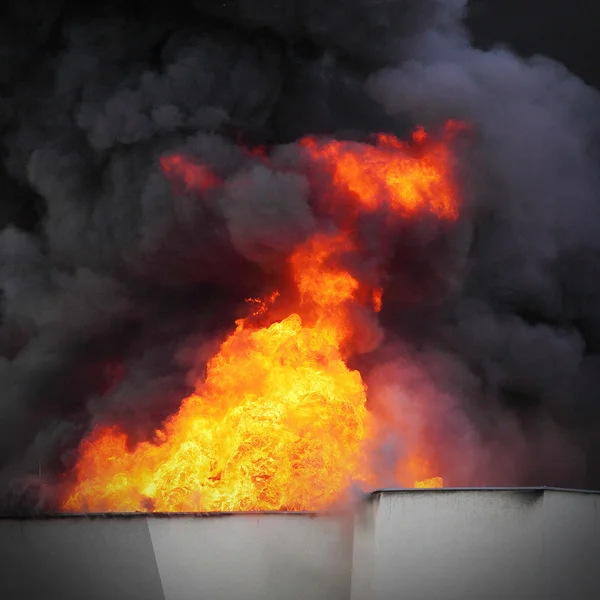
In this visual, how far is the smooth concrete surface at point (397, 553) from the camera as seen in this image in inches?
612

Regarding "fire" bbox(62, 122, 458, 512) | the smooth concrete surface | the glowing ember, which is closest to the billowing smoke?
"fire" bbox(62, 122, 458, 512)

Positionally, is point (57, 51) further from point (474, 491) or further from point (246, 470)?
point (474, 491)

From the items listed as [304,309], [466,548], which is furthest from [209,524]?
[304,309]

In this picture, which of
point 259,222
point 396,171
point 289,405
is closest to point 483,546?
point 289,405

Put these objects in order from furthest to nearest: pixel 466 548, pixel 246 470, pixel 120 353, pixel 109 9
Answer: pixel 120 353 → pixel 109 9 → pixel 246 470 → pixel 466 548

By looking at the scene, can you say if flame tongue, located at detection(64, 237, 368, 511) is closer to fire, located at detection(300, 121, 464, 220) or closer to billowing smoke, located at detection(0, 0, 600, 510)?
billowing smoke, located at detection(0, 0, 600, 510)

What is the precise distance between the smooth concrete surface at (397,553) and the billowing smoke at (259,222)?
5.23 metres

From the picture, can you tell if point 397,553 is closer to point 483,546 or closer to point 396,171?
point 483,546

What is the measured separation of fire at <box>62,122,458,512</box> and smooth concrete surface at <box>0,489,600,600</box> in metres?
1.66

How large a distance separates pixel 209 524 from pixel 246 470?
2391mm

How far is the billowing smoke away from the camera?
22.1m

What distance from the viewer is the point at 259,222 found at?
70.6 feet

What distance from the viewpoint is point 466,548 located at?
1564cm

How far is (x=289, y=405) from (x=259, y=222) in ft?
14.5
